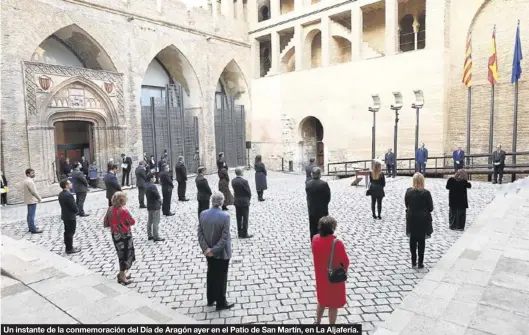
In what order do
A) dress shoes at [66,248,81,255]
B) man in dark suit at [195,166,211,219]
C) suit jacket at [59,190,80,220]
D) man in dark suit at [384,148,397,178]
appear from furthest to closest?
man in dark suit at [384,148,397,178] → man in dark suit at [195,166,211,219] → dress shoes at [66,248,81,255] → suit jacket at [59,190,80,220]

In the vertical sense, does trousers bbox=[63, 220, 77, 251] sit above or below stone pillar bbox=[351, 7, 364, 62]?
below

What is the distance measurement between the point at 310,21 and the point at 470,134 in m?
10.0

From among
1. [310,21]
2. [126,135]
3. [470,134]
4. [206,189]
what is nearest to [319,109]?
[310,21]

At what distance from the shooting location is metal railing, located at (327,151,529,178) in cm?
1395

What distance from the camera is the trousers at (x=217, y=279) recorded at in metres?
4.25

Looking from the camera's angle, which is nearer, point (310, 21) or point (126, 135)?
point (126, 135)

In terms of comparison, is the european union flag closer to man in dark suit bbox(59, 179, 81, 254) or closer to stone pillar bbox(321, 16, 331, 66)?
stone pillar bbox(321, 16, 331, 66)

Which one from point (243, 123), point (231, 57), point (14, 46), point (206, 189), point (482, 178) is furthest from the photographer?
point (243, 123)

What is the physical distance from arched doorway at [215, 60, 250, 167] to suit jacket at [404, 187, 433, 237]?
16.9 meters

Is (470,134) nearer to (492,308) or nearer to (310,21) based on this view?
(310,21)

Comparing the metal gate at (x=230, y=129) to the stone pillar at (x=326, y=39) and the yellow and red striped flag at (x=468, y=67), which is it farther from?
the yellow and red striped flag at (x=468, y=67)

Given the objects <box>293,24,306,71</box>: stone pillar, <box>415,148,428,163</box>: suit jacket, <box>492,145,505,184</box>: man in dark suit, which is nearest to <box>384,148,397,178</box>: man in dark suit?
<box>415,148,428,163</box>: suit jacket

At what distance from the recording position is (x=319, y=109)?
2006 cm

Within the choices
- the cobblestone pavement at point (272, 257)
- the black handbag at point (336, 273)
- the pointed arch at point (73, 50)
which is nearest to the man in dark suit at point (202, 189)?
the cobblestone pavement at point (272, 257)
